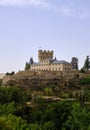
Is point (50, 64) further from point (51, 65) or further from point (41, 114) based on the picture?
point (41, 114)

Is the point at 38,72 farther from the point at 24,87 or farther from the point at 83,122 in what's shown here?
the point at 83,122

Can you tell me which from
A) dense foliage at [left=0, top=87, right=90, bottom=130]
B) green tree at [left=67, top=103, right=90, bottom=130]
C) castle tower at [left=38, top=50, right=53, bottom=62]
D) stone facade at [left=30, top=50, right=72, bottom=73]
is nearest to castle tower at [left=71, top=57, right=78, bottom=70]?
stone facade at [left=30, top=50, right=72, bottom=73]

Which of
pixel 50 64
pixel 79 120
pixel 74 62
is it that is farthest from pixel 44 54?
pixel 79 120

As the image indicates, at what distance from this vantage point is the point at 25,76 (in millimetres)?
91312

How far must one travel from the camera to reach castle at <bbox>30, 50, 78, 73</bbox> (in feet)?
325

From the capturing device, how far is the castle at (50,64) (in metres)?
99.0

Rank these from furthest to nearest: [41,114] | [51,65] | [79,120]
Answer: [51,65] → [41,114] → [79,120]

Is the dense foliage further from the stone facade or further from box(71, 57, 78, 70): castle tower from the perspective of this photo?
box(71, 57, 78, 70): castle tower

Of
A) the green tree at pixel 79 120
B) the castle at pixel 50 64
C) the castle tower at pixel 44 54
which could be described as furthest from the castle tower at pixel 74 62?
the green tree at pixel 79 120

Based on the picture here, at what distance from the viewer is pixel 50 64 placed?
102 meters

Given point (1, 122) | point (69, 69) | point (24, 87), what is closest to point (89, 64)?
point (69, 69)

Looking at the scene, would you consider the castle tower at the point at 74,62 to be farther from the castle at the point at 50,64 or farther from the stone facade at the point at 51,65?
the stone facade at the point at 51,65

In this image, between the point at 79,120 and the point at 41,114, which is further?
the point at 41,114

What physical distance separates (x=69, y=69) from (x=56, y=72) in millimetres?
7227
